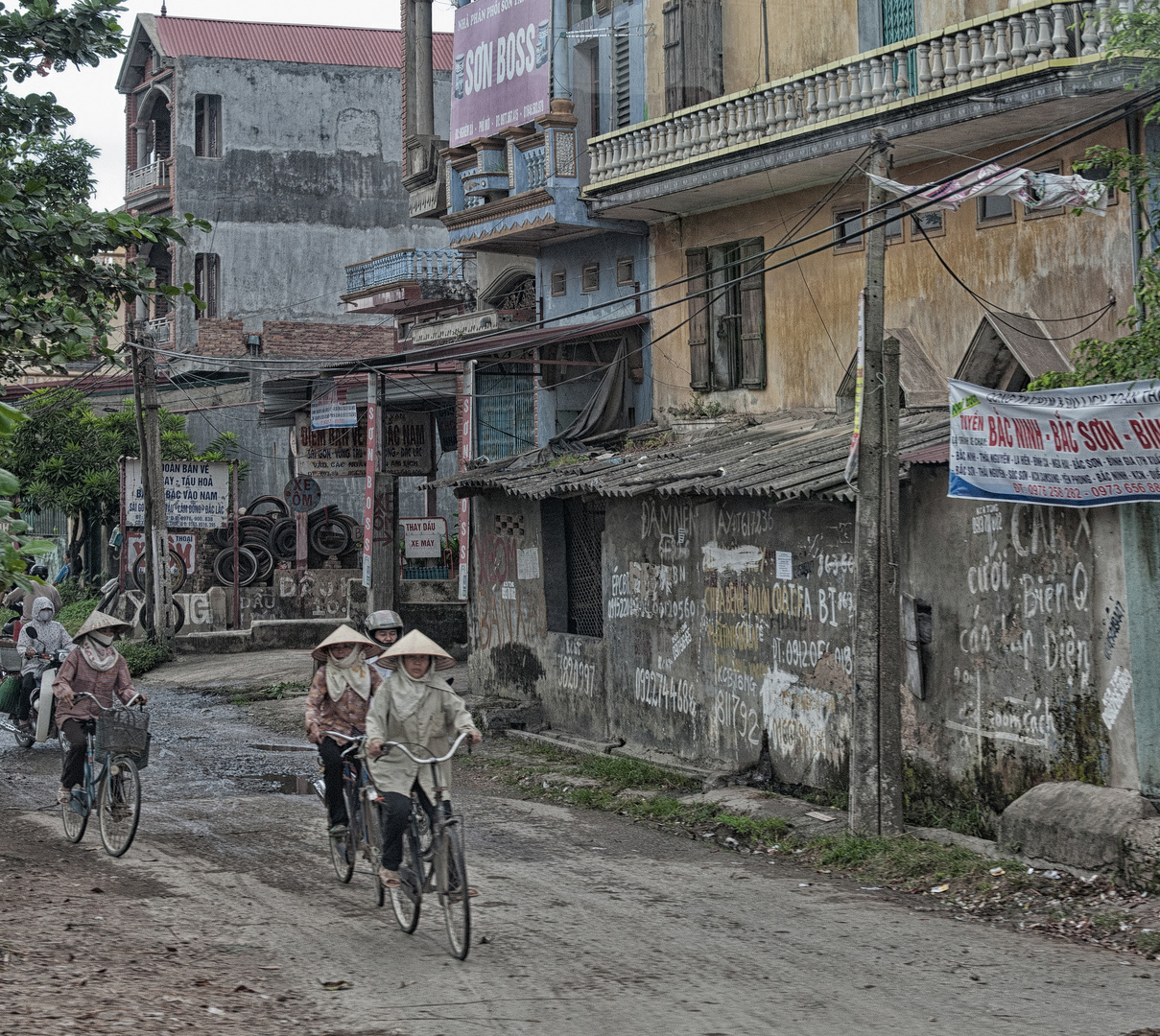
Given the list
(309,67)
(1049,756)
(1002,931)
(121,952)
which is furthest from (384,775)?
(309,67)

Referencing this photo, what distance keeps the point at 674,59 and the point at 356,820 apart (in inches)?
497

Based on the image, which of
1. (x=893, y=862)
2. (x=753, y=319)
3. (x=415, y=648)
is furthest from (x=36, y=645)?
(x=893, y=862)

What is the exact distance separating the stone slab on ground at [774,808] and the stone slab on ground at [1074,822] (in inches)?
64.1

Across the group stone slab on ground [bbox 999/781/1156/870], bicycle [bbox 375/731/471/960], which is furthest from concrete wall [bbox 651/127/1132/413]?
bicycle [bbox 375/731/471/960]

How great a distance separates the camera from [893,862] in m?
9.82

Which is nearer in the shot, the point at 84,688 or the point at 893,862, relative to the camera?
the point at 893,862

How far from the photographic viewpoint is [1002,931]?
829 cm

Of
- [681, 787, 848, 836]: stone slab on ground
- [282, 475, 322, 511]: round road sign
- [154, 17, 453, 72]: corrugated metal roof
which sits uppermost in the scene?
[154, 17, 453, 72]: corrugated metal roof

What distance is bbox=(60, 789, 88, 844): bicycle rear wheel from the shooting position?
10430 mm

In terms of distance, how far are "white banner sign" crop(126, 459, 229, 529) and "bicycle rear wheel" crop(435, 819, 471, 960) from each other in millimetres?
18793

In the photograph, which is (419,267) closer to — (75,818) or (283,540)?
(283,540)

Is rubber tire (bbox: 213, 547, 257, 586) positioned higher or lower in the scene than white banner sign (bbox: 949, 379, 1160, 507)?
lower

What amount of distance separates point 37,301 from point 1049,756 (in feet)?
24.7

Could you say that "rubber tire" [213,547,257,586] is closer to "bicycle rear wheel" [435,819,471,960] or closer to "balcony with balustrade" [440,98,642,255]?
"balcony with balustrade" [440,98,642,255]
